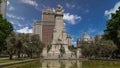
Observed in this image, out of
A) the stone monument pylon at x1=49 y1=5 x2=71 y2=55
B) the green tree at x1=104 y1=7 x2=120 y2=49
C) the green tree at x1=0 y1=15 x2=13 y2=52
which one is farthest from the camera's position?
the stone monument pylon at x1=49 y1=5 x2=71 y2=55

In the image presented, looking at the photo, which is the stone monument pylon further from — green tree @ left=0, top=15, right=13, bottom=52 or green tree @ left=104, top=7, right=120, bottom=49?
green tree @ left=0, top=15, right=13, bottom=52

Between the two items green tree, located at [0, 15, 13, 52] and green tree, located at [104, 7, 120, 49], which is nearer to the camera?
green tree, located at [0, 15, 13, 52]

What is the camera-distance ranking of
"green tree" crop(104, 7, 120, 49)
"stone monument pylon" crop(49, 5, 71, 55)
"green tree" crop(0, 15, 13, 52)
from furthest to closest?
"stone monument pylon" crop(49, 5, 71, 55), "green tree" crop(104, 7, 120, 49), "green tree" crop(0, 15, 13, 52)

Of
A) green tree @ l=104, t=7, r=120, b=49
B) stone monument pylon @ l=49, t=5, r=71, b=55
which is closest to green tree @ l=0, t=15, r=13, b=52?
green tree @ l=104, t=7, r=120, b=49

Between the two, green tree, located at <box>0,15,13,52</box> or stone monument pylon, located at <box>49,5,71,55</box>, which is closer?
green tree, located at <box>0,15,13,52</box>

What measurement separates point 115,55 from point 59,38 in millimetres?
43460

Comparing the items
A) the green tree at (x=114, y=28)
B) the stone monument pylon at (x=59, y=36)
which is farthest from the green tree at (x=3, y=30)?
the stone monument pylon at (x=59, y=36)

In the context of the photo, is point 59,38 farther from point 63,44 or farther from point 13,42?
point 13,42

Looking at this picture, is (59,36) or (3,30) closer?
(3,30)

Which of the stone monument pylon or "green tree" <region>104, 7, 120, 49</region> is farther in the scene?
the stone monument pylon

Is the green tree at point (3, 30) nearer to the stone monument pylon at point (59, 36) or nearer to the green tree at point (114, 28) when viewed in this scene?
the green tree at point (114, 28)

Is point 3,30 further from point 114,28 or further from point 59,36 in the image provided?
point 59,36

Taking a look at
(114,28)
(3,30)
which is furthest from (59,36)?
(3,30)

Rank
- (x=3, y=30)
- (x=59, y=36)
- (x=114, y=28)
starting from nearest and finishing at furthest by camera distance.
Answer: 1. (x=3, y=30)
2. (x=114, y=28)
3. (x=59, y=36)
